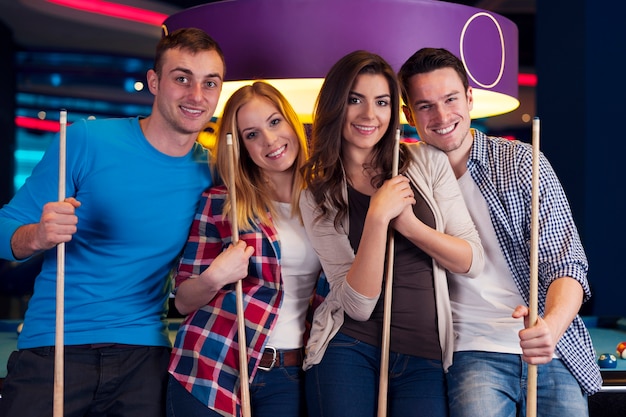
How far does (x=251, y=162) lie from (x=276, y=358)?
26.8 inches

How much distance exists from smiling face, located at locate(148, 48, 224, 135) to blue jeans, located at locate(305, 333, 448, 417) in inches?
33.4

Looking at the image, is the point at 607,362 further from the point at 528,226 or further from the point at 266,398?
the point at 266,398

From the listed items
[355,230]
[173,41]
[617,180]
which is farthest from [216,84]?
[617,180]

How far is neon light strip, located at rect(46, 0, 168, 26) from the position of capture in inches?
269

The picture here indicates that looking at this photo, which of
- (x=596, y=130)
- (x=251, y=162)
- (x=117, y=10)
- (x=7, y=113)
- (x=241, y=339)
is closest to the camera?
(x=241, y=339)

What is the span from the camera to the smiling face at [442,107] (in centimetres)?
250

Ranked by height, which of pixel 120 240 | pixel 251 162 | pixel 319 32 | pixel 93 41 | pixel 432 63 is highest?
pixel 93 41

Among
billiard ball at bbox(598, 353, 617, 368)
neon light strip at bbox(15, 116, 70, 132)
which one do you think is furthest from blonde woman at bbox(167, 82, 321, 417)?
neon light strip at bbox(15, 116, 70, 132)

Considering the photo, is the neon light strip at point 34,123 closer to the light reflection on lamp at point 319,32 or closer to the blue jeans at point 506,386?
the light reflection on lamp at point 319,32

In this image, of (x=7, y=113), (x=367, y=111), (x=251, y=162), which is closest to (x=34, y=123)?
(x=7, y=113)

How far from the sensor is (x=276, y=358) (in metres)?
2.45

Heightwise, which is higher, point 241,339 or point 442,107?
point 442,107

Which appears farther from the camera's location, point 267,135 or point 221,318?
point 267,135

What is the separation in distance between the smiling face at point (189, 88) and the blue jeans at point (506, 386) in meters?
1.11
